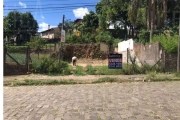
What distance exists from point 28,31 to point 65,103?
81267mm

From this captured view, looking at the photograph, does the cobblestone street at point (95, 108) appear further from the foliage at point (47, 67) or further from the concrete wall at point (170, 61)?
the concrete wall at point (170, 61)

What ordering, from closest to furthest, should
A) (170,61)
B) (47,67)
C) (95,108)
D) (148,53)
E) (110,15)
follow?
(95,108) → (47,67) → (170,61) → (148,53) → (110,15)

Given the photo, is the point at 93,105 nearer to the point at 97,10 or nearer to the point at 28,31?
the point at 97,10

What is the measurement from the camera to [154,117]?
17.9 feet

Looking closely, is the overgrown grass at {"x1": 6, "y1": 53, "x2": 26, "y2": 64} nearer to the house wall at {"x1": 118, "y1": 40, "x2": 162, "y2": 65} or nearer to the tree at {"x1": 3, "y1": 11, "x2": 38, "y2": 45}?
the house wall at {"x1": 118, "y1": 40, "x2": 162, "y2": 65}

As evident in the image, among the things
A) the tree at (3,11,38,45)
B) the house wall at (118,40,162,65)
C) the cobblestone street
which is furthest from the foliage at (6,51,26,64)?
the tree at (3,11,38,45)

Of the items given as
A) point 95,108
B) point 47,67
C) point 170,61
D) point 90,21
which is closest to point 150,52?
point 170,61

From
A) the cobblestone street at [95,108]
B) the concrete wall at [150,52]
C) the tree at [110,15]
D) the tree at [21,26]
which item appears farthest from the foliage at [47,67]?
the tree at [21,26]

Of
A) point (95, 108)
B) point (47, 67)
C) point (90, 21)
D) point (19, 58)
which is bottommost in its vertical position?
point (95, 108)

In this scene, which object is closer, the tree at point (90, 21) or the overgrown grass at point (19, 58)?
the overgrown grass at point (19, 58)

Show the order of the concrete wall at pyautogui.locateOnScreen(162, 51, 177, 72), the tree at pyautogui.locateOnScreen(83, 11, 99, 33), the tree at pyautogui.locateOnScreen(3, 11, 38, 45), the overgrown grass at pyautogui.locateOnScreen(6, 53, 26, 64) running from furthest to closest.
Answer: the tree at pyautogui.locateOnScreen(3, 11, 38, 45)
the tree at pyautogui.locateOnScreen(83, 11, 99, 33)
the concrete wall at pyautogui.locateOnScreen(162, 51, 177, 72)
the overgrown grass at pyautogui.locateOnScreen(6, 53, 26, 64)

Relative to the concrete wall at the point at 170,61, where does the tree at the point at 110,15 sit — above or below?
above

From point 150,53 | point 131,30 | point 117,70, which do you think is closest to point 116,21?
point 131,30

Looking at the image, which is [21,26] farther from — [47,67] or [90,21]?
[47,67]
